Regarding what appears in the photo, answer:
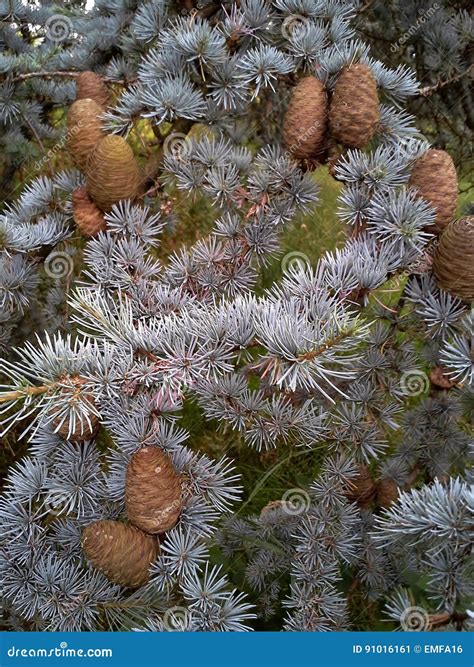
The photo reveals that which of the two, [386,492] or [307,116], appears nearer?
[307,116]

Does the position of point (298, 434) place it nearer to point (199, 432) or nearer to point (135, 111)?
point (135, 111)

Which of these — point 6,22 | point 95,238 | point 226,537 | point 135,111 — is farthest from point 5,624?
point 6,22

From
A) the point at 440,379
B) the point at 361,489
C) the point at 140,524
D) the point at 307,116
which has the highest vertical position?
the point at 307,116

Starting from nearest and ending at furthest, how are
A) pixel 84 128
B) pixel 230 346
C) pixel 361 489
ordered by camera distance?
pixel 230 346, pixel 84 128, pixel 361 489

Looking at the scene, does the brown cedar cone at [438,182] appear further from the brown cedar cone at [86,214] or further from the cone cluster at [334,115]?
the brown cedar cone at [86,214]

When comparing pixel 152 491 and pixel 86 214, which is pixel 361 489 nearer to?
pixel 152 491

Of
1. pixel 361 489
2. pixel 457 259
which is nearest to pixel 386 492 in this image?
pixel 361 489
